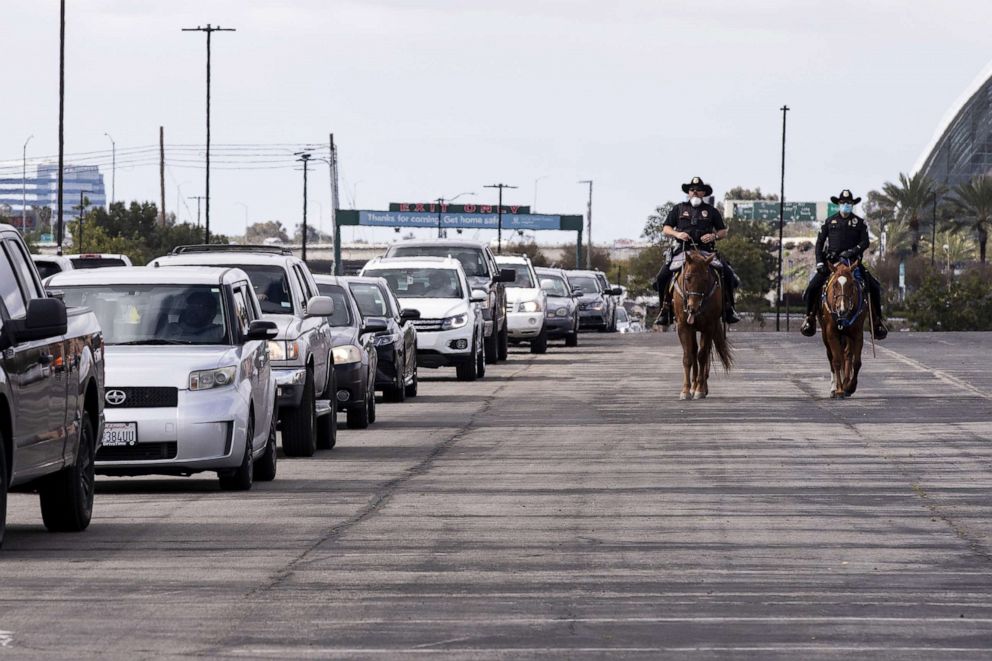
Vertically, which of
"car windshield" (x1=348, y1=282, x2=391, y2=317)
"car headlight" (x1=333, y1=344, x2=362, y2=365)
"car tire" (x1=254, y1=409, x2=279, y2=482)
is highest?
"car windshield" (x1=348, y1=282, x2=391, y2=317)

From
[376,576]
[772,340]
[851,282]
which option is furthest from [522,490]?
[772,340]

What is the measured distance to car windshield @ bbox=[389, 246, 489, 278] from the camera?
39969 mm

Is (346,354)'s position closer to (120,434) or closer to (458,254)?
(120,434)

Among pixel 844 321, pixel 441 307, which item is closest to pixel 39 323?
pixel 844 321

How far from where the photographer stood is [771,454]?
64.5ft

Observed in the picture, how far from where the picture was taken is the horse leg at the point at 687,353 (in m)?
29.0

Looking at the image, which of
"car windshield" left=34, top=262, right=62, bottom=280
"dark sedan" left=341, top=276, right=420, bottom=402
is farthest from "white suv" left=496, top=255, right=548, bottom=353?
"car windshield" left=34, top=262, right=62, bottom=280

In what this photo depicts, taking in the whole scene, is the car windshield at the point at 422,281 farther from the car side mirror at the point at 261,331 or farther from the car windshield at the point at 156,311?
the car side mirror at the point at 261,331

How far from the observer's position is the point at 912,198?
12225 centimetres

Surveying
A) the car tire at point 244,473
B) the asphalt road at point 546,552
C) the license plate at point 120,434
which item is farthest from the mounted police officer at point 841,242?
the license plate at point 120,434

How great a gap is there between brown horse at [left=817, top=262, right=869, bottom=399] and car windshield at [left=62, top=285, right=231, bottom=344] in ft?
44.6

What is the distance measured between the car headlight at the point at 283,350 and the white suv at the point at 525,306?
85.7 ft

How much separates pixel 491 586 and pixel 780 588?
1448 millimetres

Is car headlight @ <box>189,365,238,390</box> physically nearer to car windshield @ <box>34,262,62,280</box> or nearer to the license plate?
the license plate
